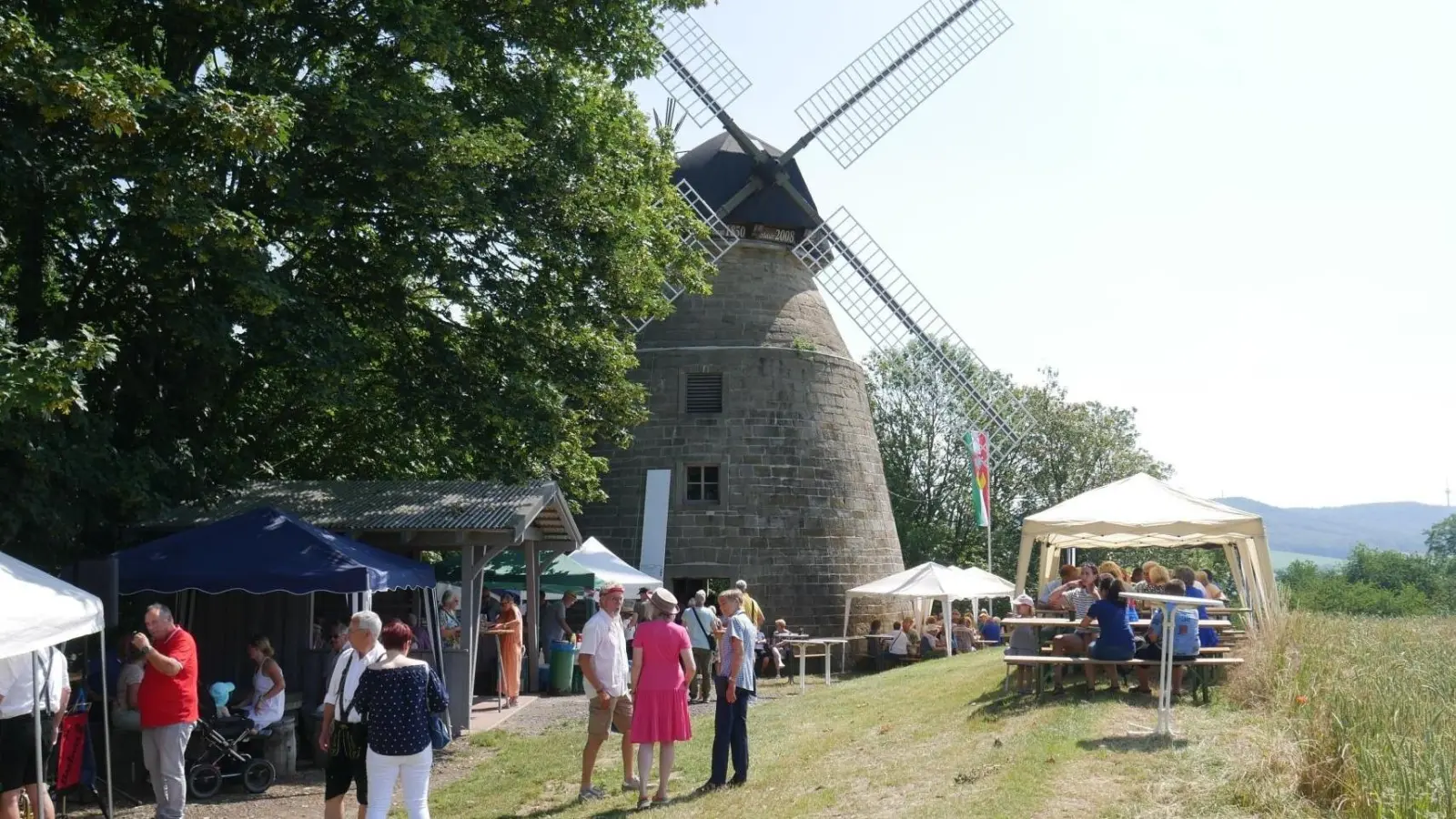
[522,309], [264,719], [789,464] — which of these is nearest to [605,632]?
[264,719]

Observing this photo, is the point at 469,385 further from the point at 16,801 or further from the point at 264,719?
the point at 16,801

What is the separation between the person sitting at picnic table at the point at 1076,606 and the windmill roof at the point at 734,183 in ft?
48.7

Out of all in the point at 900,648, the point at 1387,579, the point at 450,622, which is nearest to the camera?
the point at 450,622

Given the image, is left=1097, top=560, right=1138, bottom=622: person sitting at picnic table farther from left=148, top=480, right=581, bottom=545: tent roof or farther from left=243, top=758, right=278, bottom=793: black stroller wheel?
left=243, top=758, right=278, bottom=793: black stroller wheel

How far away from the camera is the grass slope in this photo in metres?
8.44

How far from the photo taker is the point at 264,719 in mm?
12039

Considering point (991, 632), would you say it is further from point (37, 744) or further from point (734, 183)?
point (37, 744)

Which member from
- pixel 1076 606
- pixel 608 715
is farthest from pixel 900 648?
pixel 608 715

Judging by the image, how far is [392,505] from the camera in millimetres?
15586

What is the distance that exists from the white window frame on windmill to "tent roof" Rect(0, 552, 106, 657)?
18.9 m

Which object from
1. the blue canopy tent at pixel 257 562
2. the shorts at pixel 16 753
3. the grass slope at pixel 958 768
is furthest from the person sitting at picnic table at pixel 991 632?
the shorts at pixel 16 753

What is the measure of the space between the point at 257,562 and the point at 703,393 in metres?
16.0

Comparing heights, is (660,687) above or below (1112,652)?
below

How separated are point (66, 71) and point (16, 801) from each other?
5.23m
